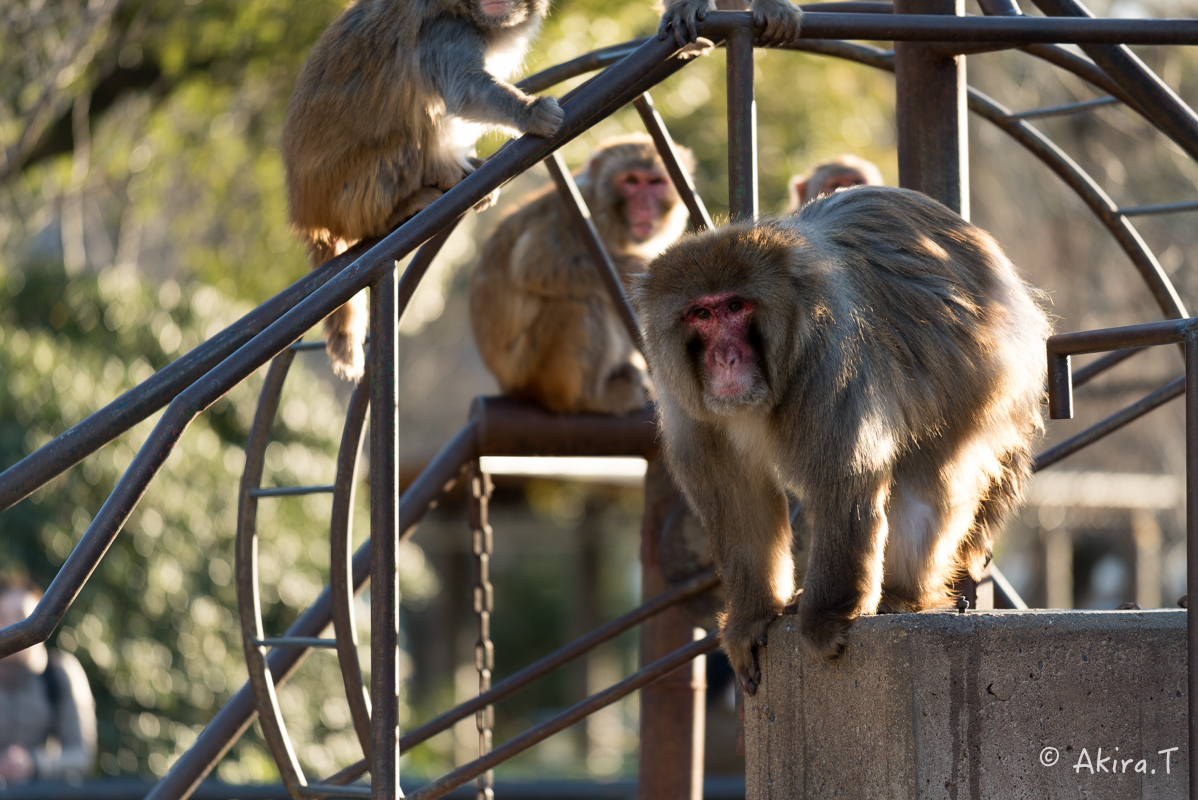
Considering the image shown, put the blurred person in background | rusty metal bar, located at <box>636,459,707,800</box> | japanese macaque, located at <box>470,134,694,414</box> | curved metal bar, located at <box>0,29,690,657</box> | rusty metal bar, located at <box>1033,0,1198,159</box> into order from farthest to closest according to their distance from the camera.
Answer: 1. the blurred person in background
2. japanese macaque, located at <box>470,134,694,414</box>
3. rusty metal bar, located at <box>636,459,707,800</box>
4. rusty metal bar, located at <box>1033,0,1198,159</box>
5. curved metal bar, located at <box>0,29,690,657</box>

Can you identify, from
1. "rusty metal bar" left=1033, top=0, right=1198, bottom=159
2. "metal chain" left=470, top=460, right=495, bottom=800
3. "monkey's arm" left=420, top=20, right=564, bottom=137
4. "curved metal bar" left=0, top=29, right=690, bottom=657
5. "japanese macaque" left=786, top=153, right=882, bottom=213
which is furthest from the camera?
"japanese macaque" left=786, top=153, right=882, bottom=213

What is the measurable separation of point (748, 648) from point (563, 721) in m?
0.46

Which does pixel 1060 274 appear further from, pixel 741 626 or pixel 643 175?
pixel 741 626

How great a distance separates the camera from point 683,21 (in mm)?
2277

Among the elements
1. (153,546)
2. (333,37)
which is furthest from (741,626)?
(153,546)

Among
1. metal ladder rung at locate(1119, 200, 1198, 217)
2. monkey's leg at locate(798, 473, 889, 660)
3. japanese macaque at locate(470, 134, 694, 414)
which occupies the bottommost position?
monkey's leg at locate(798, 473, 889, 660)

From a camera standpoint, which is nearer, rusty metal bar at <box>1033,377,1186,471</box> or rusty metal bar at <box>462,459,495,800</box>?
rusty metal bar at <box>1033,377,1186,471</box>

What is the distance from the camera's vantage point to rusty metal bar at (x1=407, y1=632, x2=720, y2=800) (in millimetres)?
2697

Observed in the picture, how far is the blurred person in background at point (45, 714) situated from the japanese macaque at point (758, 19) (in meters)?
4.71

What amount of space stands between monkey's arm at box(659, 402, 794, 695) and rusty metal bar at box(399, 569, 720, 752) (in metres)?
0.67

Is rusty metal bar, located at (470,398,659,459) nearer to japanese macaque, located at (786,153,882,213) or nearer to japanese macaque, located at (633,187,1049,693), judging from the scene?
japanese macaque, located at (786,153,882,213)

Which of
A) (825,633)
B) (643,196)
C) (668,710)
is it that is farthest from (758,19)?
(643,196)

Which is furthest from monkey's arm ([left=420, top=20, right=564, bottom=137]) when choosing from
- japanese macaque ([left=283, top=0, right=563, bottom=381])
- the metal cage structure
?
the metal cage structure

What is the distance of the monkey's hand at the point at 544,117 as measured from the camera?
2361 mm
